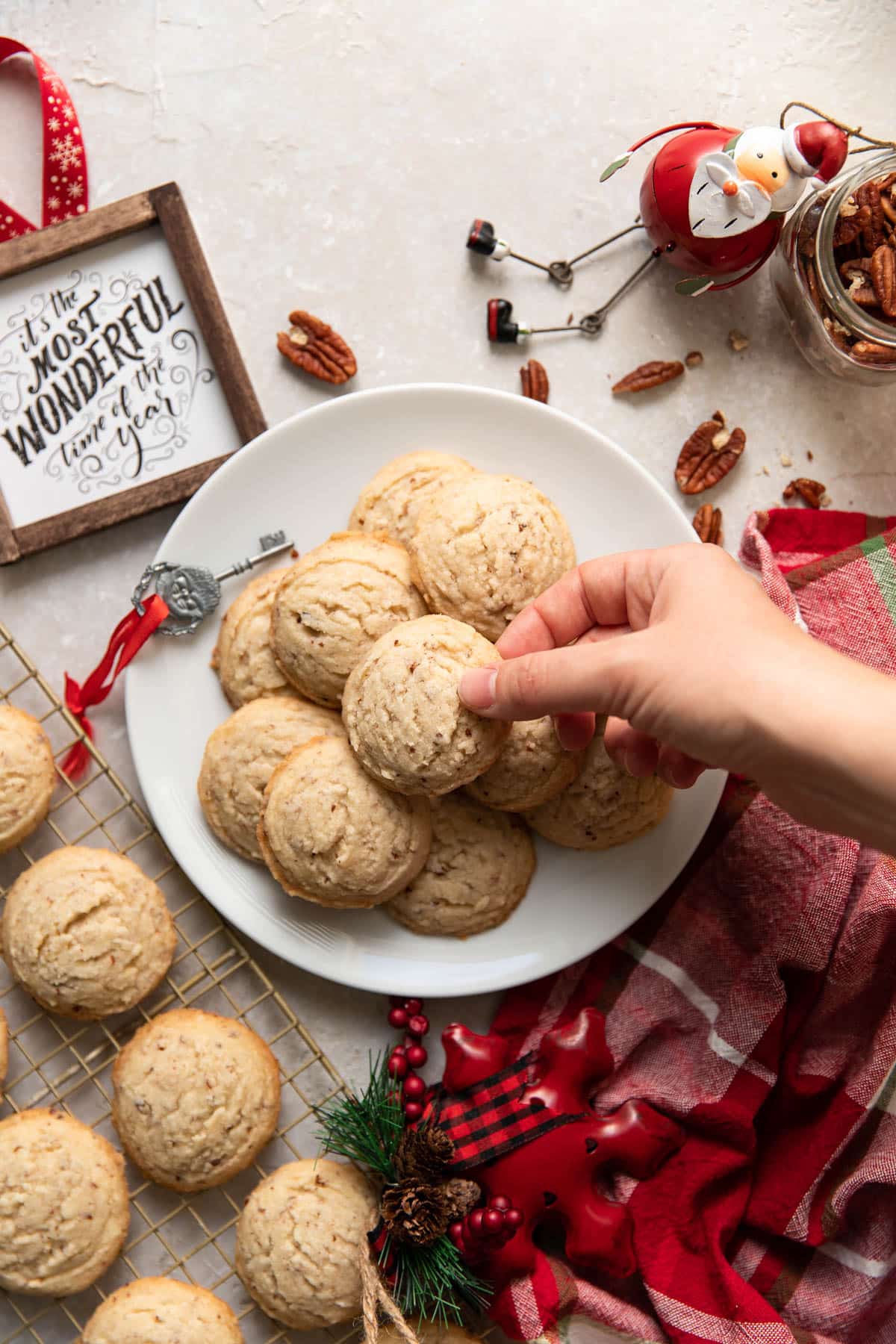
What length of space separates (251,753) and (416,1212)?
2.67 feet

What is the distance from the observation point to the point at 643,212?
192 cm

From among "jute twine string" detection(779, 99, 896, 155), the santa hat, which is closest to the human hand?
the santa hat

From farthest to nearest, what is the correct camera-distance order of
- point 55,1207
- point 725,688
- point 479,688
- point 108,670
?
point 108,670 → point 55,1207 → point 479,688 → point 725,688

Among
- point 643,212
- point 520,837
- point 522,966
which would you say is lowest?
point 522,966

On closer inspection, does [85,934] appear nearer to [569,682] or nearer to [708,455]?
[569,682]

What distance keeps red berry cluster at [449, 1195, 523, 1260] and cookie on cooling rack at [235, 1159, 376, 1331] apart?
17cm

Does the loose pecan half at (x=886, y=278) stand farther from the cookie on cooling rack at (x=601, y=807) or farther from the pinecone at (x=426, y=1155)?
the pinecone at (x=426, y=1155)

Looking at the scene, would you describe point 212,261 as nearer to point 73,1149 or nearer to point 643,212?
point 643,212

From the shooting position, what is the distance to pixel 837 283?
179cm

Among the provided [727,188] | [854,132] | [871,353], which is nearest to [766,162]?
[727,188]

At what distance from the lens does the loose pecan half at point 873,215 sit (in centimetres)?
180

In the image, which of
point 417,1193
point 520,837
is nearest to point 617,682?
point 520,837

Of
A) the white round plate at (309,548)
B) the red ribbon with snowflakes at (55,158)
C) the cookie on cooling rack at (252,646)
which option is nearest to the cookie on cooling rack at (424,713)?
the cookie on cooling rack at (252,646)

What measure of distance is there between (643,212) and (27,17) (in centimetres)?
129
